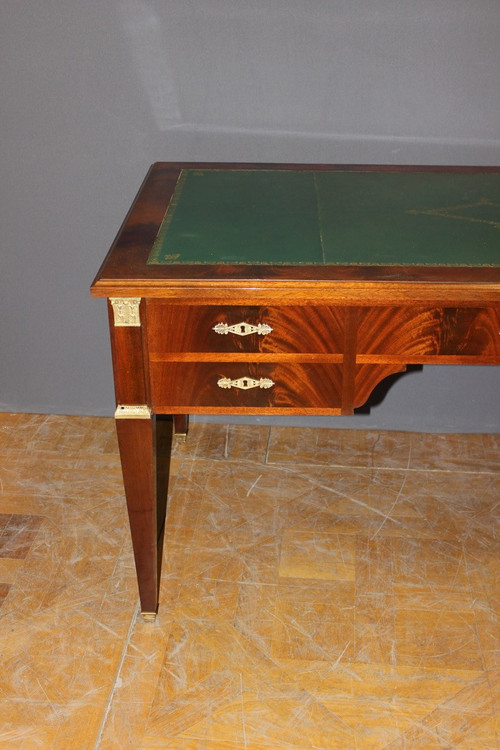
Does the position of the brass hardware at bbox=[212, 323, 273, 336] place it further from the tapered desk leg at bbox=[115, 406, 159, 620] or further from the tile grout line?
the tile grout line

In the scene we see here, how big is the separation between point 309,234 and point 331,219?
10 centimetres

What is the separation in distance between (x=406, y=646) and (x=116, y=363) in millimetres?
873

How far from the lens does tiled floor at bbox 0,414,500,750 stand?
1713 mm

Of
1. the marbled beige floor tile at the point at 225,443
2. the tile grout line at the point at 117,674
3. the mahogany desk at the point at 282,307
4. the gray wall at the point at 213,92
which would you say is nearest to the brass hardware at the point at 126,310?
the mahogany desk at the point at 282,307

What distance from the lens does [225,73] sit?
2178 mm

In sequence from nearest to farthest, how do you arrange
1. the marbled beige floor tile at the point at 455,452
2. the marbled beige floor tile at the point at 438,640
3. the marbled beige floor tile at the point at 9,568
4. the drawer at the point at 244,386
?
the drawer at the point at 244,386, the marbled beige floor tile at the point at 438,640, the marbled beige floor tile at the point at 9,568, the marbled beige floor tile at the point at 455,452

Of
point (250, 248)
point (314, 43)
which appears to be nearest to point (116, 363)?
point (250, 248)

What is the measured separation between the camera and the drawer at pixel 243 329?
1601 millimetres

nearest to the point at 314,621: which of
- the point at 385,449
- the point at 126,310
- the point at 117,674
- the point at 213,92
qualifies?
the point at 117,674

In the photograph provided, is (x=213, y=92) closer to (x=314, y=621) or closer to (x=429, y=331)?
(x=429, y=331)

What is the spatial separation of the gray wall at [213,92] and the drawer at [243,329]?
0.79m

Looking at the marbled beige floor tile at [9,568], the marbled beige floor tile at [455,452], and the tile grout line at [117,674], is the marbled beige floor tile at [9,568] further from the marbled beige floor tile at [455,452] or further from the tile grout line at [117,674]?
the marbled beige floor tile at [455,452]

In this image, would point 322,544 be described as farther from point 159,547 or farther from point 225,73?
point 225,73

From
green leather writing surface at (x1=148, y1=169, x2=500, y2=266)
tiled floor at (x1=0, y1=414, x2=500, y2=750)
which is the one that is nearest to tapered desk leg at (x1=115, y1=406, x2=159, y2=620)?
tiled floor at (x1=0, y1=414, x2=500, y2=750)
